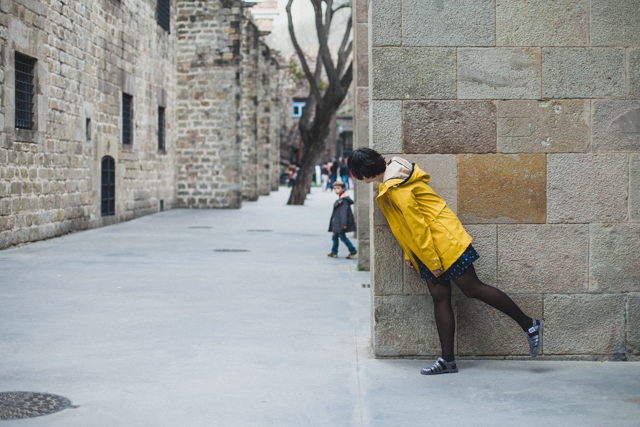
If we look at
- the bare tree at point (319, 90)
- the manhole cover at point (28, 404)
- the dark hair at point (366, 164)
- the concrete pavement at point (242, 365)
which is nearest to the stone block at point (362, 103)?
the concrete pavement at point (242, 365)

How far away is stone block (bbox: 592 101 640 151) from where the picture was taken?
5.43 metres

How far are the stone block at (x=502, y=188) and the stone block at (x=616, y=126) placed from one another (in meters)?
0.39

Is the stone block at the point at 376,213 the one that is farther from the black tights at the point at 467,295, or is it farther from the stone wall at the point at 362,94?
the stone wall at the point at 362,94

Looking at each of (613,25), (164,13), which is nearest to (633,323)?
(613,25)

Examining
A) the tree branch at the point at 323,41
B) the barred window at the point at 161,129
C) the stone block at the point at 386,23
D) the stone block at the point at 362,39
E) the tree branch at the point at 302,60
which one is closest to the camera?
the stone block at the point at 386,23

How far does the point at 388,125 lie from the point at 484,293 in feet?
4.02

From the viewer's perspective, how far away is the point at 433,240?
4.99 m

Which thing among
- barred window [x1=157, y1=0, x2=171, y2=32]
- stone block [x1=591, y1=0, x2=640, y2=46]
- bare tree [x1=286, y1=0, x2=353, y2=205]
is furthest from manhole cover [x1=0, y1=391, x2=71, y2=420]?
barred window [x1=157, y1=0, x2=171, y2=32]

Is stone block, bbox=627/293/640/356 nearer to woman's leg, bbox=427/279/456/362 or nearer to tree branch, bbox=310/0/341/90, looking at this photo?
woman's leg, bbox=427/279/456/362

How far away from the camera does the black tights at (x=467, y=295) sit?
16.6ft

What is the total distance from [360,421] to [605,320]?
2149 millimetres

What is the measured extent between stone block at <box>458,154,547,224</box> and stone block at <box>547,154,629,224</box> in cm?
7

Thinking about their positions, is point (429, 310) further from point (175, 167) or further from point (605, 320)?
point (175, 167)

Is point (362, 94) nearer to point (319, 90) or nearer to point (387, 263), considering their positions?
point (387, 263)
